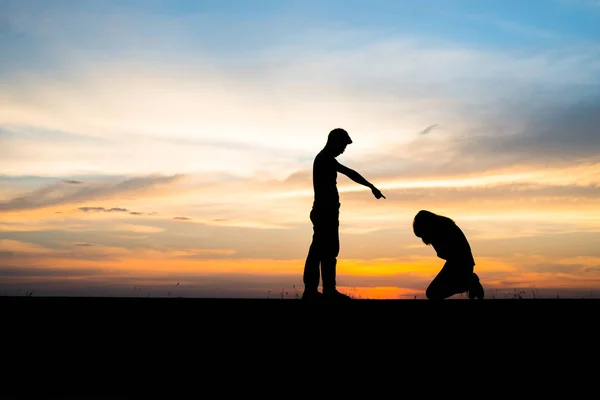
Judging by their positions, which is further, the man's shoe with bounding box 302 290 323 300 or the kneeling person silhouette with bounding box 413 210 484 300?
the kneeling person silhouette with bounding box 413 210 484 300

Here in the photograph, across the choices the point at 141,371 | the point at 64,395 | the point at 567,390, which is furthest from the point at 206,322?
the point at 567,390

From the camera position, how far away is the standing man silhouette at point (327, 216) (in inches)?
436

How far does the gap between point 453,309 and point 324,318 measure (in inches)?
93.3

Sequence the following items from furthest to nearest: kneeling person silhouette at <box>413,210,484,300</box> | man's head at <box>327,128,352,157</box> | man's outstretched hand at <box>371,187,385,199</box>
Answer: kneeling person silhouette at <box>413,210,484,300</box> < man's head at <box>327,128,352,157</box> < man's outstretched hand at <box>371,187,385,199</box>

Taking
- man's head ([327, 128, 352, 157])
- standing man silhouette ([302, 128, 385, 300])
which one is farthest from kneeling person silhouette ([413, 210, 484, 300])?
man's head ([327, 128, 352, 157])

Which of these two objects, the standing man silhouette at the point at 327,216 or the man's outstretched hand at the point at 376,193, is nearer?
the man's outstretched hand at the point at 376,193

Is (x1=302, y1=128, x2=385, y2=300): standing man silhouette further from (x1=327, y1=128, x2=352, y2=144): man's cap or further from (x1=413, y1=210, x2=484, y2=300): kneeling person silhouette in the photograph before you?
(x1=413, y1=210, x2=484, y2=300): kneeling person silhouette

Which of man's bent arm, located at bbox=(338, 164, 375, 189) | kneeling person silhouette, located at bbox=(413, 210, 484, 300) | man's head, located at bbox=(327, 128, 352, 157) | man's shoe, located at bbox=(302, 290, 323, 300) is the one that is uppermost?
man's head, located at bbox=(327, 128, 352, 157)

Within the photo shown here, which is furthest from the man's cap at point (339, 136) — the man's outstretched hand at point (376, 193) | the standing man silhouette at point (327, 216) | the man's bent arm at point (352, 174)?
the man's outstretched hand at point (376, 193)

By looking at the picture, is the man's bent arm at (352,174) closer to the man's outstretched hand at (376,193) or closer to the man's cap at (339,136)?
the man's outstretched hand at (376,193)

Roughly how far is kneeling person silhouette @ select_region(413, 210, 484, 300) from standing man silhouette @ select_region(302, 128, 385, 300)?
1763 millimetres

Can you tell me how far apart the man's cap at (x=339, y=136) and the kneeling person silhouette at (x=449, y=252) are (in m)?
2.17

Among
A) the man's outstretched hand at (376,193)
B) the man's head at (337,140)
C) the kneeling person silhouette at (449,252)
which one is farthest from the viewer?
the kneeling person silhouette at (449,252)

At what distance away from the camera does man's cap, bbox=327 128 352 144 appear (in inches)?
436
